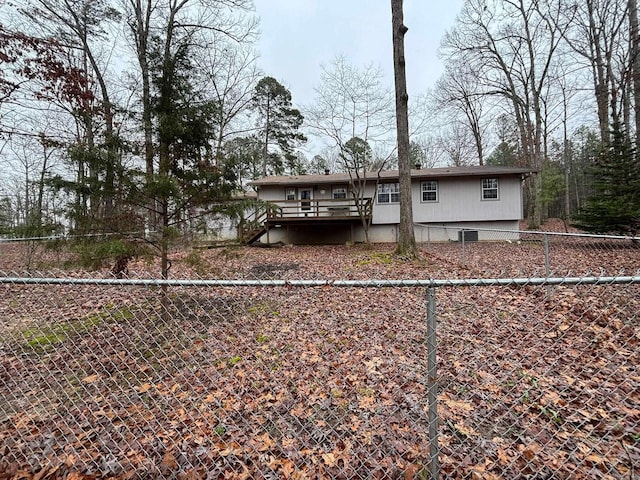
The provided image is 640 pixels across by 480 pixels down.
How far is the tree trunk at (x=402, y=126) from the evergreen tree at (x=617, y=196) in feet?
22.7

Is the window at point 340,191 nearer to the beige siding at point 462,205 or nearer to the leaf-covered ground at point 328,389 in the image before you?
the beige siding at point 462,205

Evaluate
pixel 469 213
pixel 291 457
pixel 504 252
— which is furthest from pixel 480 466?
pixel 469 213

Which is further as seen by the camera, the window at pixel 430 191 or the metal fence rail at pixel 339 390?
the window at pixel 430 191

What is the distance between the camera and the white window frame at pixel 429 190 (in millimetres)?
15273

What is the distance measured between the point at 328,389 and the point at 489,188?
15.0 m

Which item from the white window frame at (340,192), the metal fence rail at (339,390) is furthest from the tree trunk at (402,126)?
the white window frame at (340,192)

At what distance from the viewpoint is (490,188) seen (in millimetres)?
14820

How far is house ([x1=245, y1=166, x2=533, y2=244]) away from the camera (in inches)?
569

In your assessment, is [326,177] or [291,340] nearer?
[291,340]

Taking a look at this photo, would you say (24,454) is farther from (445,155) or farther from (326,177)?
(445,155)

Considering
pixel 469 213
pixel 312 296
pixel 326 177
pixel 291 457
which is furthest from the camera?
pixel 326 177

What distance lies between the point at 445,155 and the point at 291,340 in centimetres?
2777

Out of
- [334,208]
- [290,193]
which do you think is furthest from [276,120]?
[334,208]

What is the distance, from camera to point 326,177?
54.1 feet
